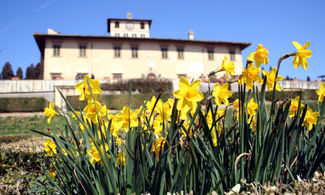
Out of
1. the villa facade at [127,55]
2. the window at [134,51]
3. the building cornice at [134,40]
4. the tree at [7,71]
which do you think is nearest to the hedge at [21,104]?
the villa facade at [127,55]

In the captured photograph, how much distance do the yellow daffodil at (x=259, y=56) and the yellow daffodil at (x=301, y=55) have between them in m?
0.17

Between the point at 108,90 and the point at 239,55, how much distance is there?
620 inches

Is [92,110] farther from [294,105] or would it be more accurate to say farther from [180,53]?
[180,53]

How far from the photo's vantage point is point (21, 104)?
13.0m

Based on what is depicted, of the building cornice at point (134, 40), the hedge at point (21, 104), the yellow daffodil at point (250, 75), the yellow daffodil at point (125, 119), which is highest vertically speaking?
the building cornice at point (134, 40)

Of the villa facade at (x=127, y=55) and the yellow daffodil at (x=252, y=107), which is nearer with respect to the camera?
the yellow daffodil at (x=252, y=107)

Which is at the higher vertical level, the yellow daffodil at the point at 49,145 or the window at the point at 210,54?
the window at the point at 210,54

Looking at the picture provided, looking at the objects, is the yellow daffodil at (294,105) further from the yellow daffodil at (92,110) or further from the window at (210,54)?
the window at (210,54)

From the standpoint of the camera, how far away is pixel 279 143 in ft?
3.89

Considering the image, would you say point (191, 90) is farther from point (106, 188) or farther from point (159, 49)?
point (159, 49)

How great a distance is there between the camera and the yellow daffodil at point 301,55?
106 cm

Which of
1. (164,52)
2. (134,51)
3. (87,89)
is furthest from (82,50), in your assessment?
(87,89)

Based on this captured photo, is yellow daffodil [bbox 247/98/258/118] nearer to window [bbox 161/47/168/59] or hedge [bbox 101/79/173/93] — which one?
hedge [bbox 101/79/173/93]

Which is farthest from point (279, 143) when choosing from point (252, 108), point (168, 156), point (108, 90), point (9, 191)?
point (108, 90)
